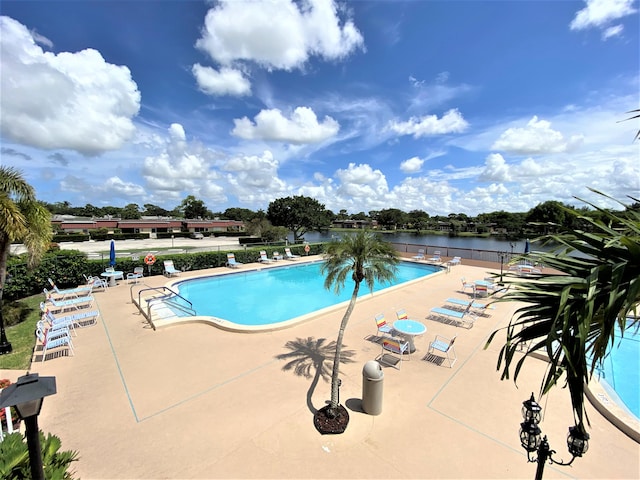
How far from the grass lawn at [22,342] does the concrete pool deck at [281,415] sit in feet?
1.71

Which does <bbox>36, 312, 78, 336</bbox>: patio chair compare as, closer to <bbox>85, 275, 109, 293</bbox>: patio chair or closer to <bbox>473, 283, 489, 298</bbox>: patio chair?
<bbox>85, 275, 109, 293</bbox>: patio chair

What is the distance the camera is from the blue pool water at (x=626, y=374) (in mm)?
6605

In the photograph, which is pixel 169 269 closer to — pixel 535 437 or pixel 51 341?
pixel 51 341

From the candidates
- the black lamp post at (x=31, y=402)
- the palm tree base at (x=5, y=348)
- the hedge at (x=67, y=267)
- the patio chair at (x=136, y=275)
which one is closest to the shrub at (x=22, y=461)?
the black lamp post at (x=31, y=402)

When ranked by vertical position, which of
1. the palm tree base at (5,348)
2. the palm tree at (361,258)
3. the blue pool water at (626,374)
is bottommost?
the blue pool water at (626,374)

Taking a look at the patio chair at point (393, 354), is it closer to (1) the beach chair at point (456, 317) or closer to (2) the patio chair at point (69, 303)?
(1) the beach chair at point (456, 317)

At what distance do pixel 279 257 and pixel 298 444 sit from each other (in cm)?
1802

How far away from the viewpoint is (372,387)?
507 cm

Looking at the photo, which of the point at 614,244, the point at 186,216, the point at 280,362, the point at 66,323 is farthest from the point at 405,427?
the point at 186,216

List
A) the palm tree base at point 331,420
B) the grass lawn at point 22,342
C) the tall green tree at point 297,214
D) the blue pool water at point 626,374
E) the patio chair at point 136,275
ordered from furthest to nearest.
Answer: the tall green tree at point 297,214 → the patio chair at point 136,275 → the grass lawn at point 22,342 → the blue pool water at point 626,374 → the palm tree base at point 331,420

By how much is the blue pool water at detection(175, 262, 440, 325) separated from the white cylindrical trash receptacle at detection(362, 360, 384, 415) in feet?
23.4

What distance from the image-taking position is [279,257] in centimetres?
2217

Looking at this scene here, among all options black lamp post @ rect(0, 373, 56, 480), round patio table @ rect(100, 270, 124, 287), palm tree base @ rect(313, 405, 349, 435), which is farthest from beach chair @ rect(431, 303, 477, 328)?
round patio table @ rect(100, 270, 124, 287)

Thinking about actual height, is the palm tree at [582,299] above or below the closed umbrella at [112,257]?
above
